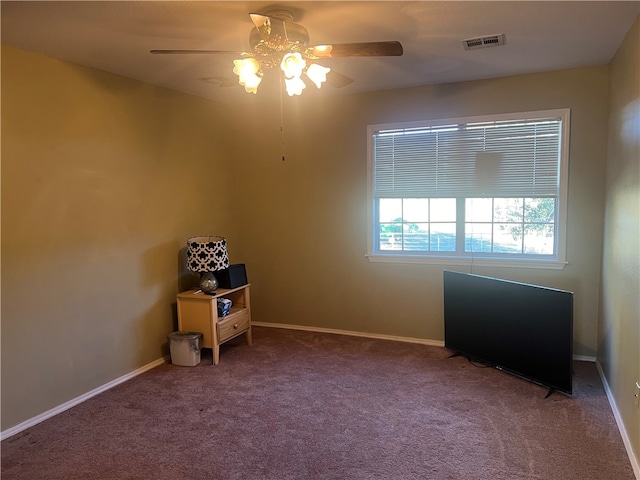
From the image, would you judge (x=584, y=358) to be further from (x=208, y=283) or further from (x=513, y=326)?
(x=208, y=283)

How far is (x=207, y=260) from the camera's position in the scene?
370cm

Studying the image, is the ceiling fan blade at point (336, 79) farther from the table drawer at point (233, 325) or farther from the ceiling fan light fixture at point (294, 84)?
the table drawer at point (233, 325)

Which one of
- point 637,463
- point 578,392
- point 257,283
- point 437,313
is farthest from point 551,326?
point 257,283

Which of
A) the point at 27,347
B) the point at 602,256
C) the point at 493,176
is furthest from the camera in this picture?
the point at 493,176

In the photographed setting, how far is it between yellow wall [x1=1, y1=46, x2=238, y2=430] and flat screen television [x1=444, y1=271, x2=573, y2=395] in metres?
2.58

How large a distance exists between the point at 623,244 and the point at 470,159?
4.83 ft

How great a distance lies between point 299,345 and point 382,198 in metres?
1.65

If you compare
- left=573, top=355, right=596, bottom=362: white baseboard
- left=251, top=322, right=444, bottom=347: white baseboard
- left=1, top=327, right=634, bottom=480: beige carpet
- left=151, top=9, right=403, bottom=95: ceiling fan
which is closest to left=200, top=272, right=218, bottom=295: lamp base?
left=1, top=327, right=634, bottom=480: beige carpet

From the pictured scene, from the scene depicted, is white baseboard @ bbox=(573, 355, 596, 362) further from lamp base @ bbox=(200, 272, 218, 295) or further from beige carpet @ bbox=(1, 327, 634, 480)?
lamp base @ bbox=(200, 272, 218, 295)

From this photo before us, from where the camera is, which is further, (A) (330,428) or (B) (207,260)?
(B) (207,260)

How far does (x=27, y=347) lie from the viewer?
2.77 m

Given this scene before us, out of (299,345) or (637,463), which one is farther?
(299,345)

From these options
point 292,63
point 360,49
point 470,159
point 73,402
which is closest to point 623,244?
point 470,159

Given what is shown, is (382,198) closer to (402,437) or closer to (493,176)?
(493,176)
